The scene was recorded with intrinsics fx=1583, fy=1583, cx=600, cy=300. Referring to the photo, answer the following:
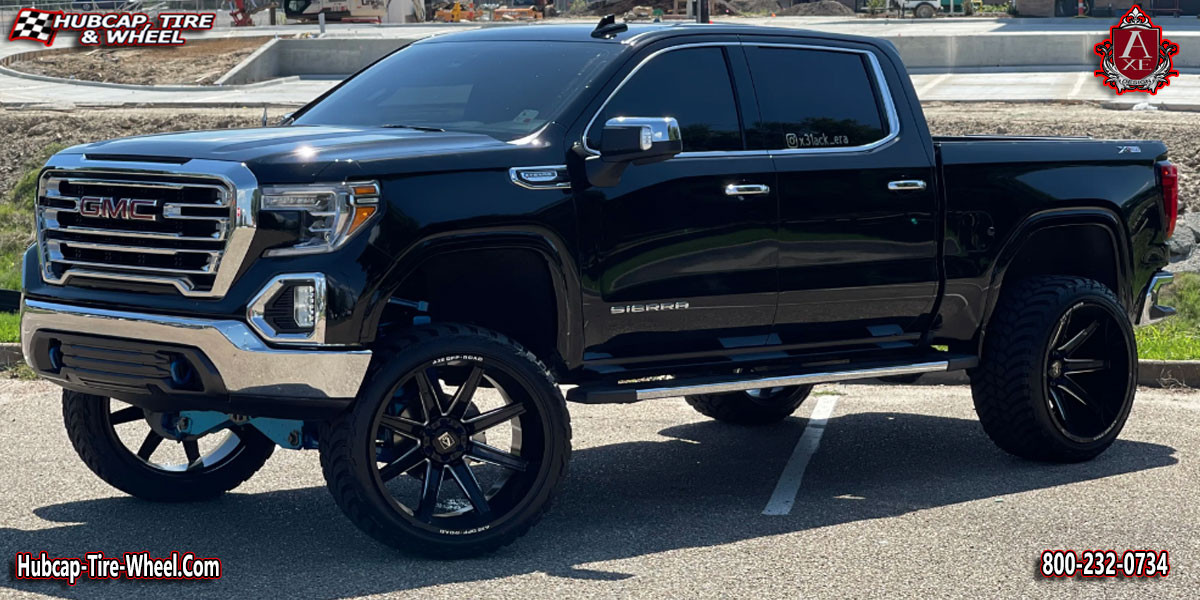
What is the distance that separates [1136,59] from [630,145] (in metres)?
29.4

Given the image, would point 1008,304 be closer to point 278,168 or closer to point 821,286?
point 821,286

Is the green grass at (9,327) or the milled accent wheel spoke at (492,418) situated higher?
the milled accent wheel spoke at (492,418)

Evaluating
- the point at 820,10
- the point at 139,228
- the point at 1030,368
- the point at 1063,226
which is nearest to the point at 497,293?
the point at 139,228

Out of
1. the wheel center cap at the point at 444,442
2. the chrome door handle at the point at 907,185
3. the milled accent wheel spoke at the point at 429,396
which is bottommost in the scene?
the wheel center cap at the point at 444,442

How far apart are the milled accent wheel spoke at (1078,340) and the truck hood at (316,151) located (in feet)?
10.8

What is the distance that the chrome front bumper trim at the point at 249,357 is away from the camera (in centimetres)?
568

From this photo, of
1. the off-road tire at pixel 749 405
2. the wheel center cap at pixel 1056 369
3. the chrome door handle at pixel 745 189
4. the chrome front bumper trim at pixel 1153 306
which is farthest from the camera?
the off-road tire at pixel 749 405

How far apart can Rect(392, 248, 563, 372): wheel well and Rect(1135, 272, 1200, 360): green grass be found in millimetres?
5757

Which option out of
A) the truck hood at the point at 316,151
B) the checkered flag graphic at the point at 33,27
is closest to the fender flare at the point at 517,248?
the truck hood at the point at 316,151

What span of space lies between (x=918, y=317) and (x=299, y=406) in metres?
3.23

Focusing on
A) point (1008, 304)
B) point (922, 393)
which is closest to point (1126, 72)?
point (922, 393)

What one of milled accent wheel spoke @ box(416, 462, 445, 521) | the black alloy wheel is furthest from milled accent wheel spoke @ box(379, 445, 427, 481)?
the black alloy wheel

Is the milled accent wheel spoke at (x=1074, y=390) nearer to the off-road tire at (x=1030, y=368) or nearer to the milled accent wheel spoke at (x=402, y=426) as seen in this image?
the off-road tire at (x=1030, y=368)

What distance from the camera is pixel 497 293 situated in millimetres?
6496
